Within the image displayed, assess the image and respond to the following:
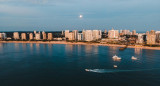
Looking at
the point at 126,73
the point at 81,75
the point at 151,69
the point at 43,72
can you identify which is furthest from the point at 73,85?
the point at 151,69

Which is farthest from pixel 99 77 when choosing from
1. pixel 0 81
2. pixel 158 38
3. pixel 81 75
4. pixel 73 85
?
pixel 158 38

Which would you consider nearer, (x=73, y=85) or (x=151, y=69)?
(x=73, y=85)

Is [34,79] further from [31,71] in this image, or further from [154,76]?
[154,76]

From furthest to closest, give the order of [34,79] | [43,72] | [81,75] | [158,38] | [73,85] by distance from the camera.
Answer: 1. [158,38]
2. [43,72]
3. [81,75]
4. [34,79]
5. [73,85]

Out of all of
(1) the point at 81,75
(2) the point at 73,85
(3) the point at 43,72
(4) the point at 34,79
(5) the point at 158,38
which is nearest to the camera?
(2) the point at 73,85

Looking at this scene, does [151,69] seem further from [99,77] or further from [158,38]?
[158,38]

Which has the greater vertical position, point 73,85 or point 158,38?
point 158,38

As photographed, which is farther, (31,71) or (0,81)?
(31,71)

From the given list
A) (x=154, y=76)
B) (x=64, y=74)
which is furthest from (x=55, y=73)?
(x=154, y=76)

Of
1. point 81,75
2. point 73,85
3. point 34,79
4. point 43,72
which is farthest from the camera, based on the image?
point 43,72
